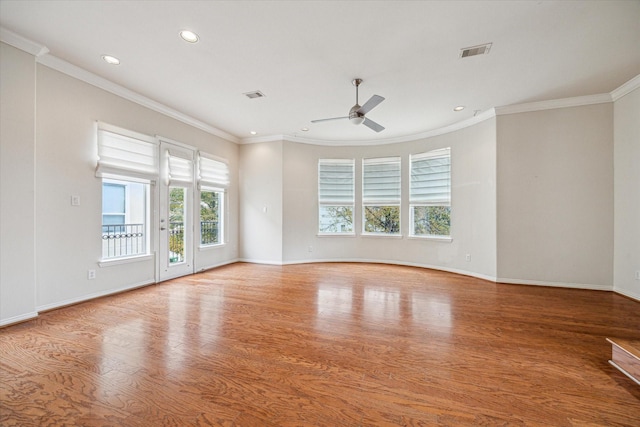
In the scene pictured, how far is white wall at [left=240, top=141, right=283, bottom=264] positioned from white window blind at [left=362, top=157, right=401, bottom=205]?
211cm

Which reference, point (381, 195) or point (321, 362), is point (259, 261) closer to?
point (381, 195)

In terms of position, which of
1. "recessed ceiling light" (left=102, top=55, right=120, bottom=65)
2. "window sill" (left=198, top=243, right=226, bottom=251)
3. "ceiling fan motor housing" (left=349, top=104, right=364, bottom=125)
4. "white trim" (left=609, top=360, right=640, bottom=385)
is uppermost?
"recessed ceiling light" (left=102, top=55, right=120, bottom=65)

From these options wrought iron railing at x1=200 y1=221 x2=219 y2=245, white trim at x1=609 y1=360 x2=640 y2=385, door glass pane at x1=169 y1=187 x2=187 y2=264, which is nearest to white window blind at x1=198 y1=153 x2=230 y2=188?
door glass pane at x1=169 y1=187 x2=187 y2=264

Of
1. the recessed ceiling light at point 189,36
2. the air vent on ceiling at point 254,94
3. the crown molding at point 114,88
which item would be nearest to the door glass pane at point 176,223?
the crown molding at point 114,88

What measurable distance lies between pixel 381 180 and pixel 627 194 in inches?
156

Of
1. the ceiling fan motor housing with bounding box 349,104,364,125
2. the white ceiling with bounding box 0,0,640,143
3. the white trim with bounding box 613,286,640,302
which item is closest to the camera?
the white ceiling with bounding box 0,0,640,143

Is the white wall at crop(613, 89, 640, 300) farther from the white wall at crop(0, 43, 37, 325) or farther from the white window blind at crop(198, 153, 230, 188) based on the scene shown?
the white wall at crop(0, 43, 37, 325)

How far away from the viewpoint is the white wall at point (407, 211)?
481cm

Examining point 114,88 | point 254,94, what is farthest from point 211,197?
point 254,94

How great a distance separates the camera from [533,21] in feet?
8.08

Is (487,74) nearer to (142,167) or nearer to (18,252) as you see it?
(142,167)

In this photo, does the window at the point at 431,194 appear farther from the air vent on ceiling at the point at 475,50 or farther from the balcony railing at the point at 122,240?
the balcony railing at the point at 122,240

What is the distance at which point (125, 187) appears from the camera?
4.20 metres

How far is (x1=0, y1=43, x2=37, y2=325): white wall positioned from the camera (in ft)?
8.79
